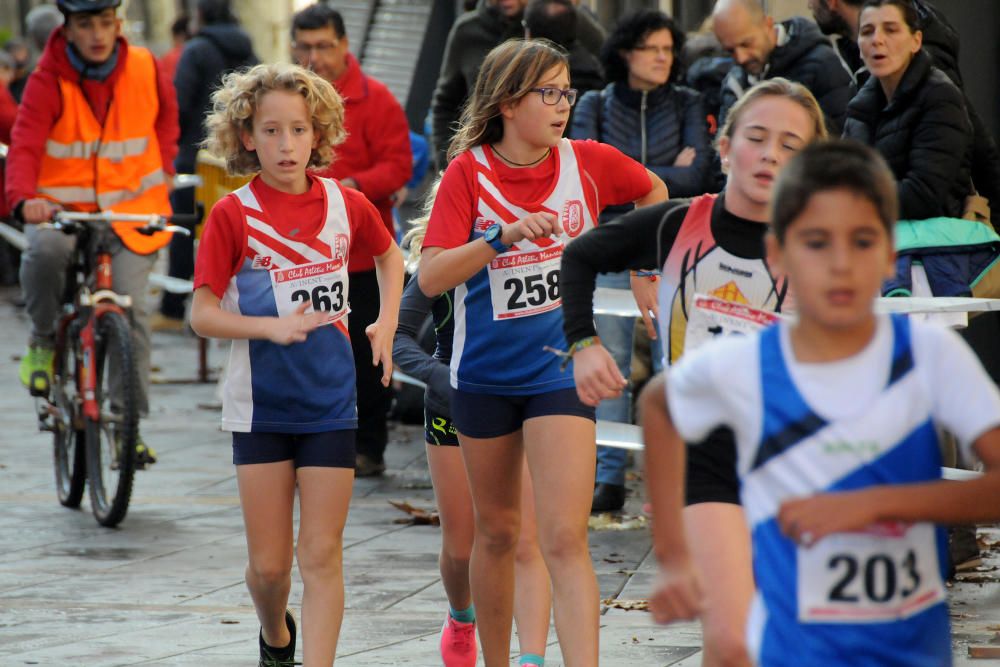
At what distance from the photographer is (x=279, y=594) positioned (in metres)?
5.50

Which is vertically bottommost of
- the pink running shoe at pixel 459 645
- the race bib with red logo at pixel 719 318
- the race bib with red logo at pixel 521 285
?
the pink running shoe at pixel 459 645

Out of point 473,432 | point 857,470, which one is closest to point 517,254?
point 473,432

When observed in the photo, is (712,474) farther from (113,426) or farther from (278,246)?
(113,426)

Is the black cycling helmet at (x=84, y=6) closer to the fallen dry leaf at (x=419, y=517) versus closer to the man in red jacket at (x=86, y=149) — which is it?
the man in red jacket at (x=86, y=149)

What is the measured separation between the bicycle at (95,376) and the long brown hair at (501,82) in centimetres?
331

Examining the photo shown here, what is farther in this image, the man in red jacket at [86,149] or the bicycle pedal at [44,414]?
the bicycle pedal at [44,414]

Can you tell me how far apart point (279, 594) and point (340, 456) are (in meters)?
0.48

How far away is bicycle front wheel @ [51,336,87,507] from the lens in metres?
9.11

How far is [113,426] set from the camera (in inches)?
359

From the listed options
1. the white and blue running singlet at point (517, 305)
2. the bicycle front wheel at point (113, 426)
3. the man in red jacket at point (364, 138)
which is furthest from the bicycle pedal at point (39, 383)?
the white and blue running singlet at point (517, 305)

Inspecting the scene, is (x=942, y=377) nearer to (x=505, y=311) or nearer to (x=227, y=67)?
(x=505, y=311)

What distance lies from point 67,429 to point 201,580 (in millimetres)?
2157

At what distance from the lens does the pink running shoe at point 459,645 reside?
583 cm

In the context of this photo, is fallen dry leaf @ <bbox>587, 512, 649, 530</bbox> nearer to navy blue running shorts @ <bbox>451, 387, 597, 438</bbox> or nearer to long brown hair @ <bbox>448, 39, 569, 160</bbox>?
navy blue running shorts @ <bbox>451, 387, 597, 438</bbox>
